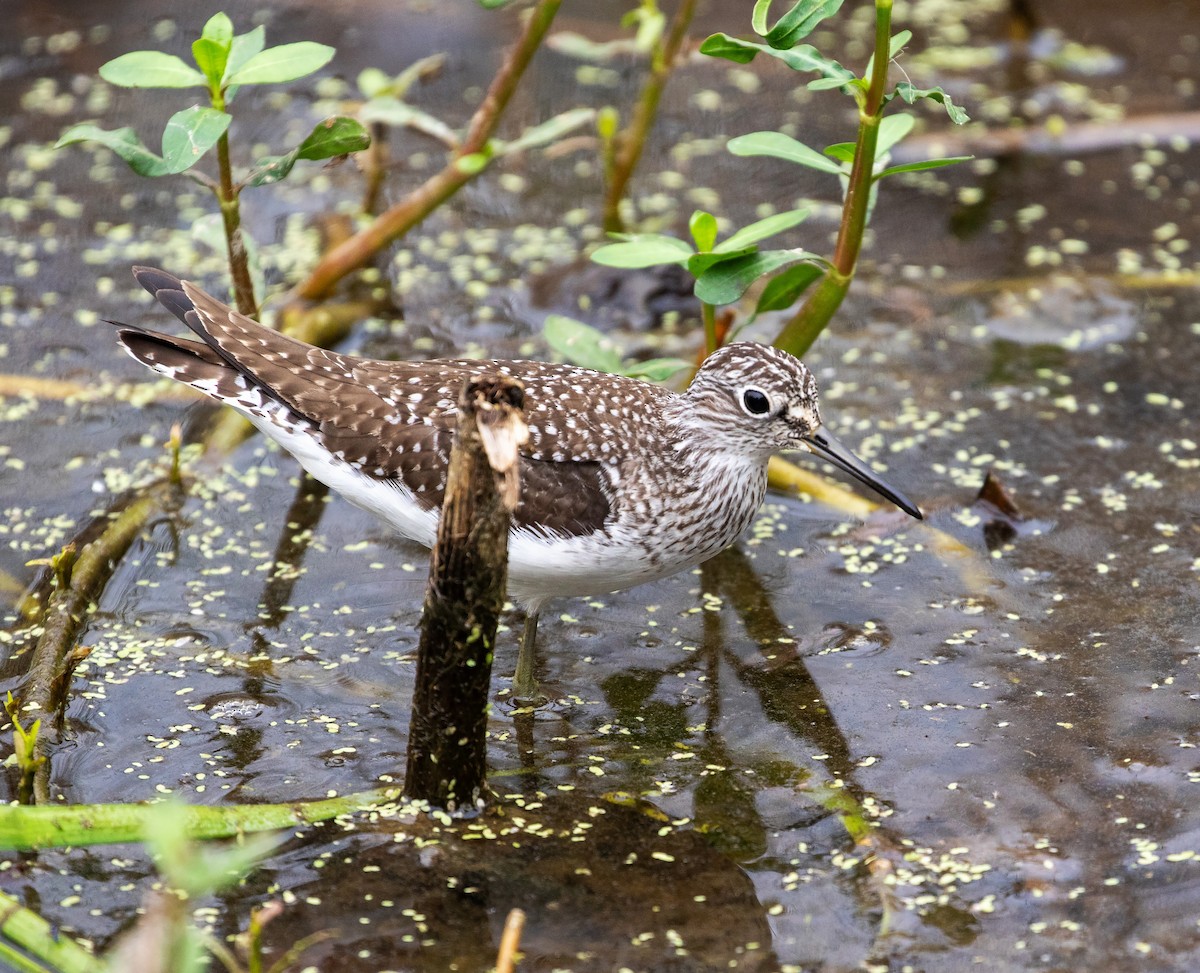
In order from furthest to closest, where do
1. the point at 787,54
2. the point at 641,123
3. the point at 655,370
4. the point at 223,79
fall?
1. the point at 641,123
2. the point at 655,370
3. the point at 223,79
4. the point at 787,54

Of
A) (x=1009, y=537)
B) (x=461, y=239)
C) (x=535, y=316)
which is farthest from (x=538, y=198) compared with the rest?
(x=1009, y=537)

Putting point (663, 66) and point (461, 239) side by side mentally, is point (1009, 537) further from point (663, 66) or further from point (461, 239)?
point (461, 239)

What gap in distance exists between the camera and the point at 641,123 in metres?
7.66

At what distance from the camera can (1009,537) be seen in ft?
19.5

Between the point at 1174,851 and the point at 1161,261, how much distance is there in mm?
4430

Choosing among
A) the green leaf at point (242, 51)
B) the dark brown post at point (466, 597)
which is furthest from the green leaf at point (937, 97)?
A: the green leaf at point (242, 51)

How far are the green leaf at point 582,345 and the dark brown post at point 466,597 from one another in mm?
1741

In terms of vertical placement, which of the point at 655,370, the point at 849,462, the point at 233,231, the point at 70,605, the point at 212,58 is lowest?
the point at 70,605

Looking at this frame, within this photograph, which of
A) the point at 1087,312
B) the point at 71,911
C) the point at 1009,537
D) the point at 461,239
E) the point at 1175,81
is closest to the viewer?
the point at 71,911

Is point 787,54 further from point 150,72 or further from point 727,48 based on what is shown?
point 150,72

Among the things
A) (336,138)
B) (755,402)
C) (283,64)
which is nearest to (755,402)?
(755,402)

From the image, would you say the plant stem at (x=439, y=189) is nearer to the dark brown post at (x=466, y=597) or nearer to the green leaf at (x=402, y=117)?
the green leaf at (x=402, y=117)

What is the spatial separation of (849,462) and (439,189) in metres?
2.68

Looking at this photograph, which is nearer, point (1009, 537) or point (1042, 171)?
point (1009, 537)
